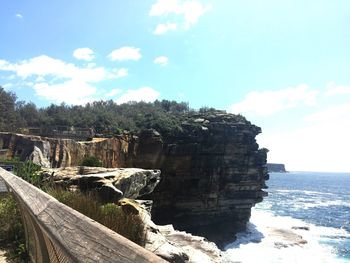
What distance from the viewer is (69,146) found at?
31.3 meters

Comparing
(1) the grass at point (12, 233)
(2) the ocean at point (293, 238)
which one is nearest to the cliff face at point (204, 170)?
(2) the ocean at point (293, 238)

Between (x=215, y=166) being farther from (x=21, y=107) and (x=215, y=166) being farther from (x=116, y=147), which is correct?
(x=21, y=107)

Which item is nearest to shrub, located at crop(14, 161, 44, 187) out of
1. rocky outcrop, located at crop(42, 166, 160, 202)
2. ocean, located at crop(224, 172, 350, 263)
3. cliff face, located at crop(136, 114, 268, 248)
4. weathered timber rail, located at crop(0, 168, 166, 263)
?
rocky outcrop, located at crop(42, 166, 160, 202)

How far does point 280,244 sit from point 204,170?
13.3 meters

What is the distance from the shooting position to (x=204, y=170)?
51438 mm

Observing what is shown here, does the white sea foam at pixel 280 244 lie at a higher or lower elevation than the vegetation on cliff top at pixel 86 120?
lower

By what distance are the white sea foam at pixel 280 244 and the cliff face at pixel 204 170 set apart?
253 centimetres

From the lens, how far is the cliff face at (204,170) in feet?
156

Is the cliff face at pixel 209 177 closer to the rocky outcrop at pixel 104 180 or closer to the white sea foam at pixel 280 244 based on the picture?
the white sea foam at pixel 280 244

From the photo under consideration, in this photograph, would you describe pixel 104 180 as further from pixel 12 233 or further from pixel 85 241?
pixel 85 241

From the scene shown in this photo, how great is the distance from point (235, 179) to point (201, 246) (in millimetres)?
38805

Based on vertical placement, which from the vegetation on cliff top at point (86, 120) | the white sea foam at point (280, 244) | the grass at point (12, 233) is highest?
the vegetation on cliff top at point (86, 120)

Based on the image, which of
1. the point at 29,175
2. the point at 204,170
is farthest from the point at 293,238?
the point at 29,175

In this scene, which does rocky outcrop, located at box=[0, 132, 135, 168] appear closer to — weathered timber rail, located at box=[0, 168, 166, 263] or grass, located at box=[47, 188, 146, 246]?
grass, located at box=[47, 188, 146, 246]
